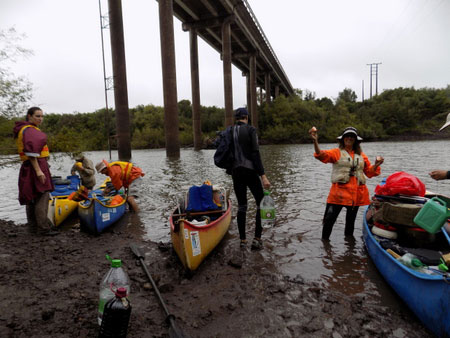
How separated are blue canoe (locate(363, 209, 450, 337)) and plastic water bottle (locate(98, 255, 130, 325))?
2.91m

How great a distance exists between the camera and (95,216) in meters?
6.10

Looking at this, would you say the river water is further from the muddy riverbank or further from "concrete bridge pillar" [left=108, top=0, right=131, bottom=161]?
"concrete bridge pillar" [left=108, top=0, right=131, bottom=161]

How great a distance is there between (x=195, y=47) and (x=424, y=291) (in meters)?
37.8

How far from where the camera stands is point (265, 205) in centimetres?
539

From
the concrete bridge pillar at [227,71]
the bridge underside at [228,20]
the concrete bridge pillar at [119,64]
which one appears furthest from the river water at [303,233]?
the bridge underside at [228,20]

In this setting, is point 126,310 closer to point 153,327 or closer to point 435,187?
point 153,327

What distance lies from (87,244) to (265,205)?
11.4 ft

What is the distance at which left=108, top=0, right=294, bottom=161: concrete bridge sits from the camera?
2317cm

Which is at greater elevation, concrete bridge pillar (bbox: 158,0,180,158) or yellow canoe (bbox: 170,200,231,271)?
concrete bridge pillar (bbox: 158,0,180,158)

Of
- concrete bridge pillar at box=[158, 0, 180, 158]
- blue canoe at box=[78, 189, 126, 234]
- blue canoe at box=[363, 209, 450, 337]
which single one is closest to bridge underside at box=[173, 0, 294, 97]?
concrete bridge pillar at box=[158, 0, 180, 158]

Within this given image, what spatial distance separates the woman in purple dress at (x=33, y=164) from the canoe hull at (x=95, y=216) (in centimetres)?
80

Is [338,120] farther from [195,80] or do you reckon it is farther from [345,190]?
[345,190]

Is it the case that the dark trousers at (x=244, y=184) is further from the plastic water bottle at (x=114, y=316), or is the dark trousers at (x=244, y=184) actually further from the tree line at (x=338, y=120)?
the tree line at (x=338, y=120)

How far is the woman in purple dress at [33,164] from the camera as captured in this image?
5039 millimetres
